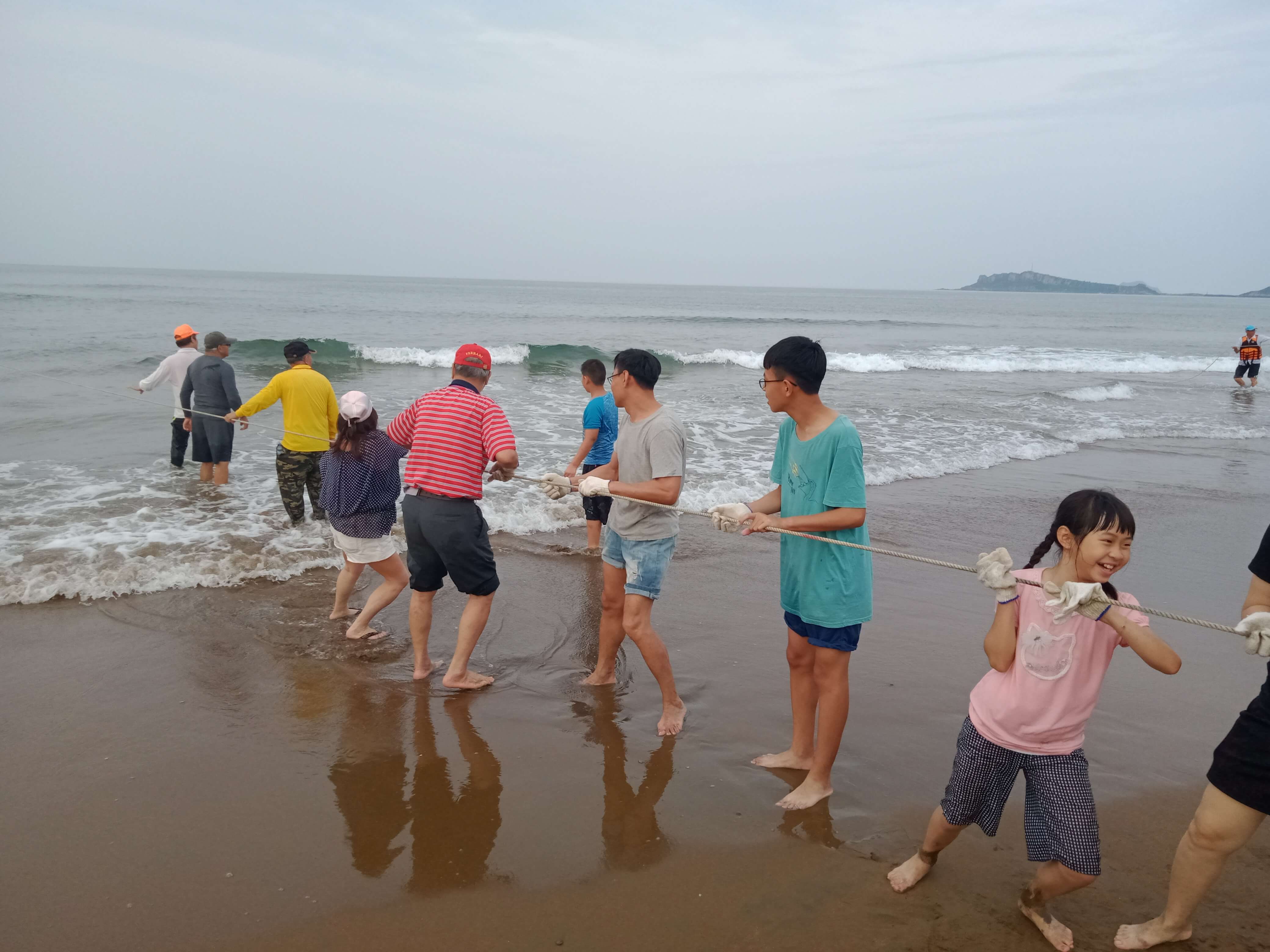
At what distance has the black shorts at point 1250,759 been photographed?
89.5 inches

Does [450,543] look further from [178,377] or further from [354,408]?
[178,377]

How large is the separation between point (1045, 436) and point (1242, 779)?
12691 millimetres

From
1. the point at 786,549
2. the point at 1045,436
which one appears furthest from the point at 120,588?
the point at 1045,436

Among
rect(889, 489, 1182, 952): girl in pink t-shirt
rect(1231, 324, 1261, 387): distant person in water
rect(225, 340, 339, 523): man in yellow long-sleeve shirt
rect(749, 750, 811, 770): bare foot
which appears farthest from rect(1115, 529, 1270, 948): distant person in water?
rect(1231, 324, 1261, 387): distant person in water

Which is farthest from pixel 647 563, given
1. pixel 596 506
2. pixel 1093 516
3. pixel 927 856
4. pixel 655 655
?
pixel 596 506

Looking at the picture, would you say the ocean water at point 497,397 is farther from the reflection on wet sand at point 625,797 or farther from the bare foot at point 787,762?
the bare foot at point 787,762

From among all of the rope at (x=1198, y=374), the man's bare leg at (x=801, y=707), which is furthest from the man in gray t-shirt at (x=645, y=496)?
the rope at (x=1198, y=374)

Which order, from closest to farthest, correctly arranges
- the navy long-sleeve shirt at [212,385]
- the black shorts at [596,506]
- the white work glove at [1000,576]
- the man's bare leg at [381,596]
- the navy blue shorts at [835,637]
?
the white work glove at [1000,576], the navy blue shorts at [835,637], the man's bare leg at [381,596], the black shorts at [596,506], the navy long-sleeve shirt at [212,385]

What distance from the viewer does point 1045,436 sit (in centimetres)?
1378

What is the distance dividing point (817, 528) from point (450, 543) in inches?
80.0

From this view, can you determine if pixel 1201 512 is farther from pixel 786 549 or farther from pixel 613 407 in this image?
pixel 786 549

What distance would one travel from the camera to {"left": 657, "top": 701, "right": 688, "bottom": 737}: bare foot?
404 cm

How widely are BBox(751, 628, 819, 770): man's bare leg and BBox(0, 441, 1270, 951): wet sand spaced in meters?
0.09

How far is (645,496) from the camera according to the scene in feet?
12.8
